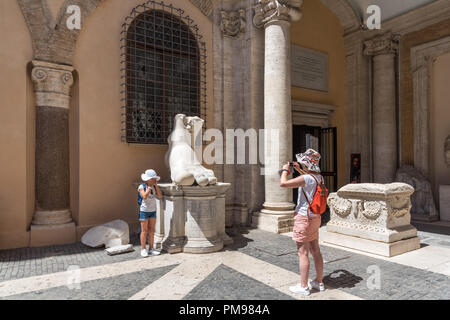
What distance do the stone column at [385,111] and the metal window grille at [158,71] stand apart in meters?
5.04

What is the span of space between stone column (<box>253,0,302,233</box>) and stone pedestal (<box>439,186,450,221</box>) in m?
3.83

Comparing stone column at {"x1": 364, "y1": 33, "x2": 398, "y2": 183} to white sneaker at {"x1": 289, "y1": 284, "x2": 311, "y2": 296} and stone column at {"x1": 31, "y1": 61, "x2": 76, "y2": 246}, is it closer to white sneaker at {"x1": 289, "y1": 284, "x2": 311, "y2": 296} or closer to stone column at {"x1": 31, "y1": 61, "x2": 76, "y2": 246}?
white sneaker at {"x1": 289, "y1": 284, "x2": 311, "y2": 296}

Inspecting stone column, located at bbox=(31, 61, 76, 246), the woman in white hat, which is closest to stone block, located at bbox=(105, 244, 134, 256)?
the woman in white hat

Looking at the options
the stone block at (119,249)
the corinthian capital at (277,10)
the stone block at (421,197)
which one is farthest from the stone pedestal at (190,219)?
the stone block at (421,197)

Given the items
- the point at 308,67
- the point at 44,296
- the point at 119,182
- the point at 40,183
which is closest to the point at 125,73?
the point at 119,182

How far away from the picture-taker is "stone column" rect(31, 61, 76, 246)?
5.12m

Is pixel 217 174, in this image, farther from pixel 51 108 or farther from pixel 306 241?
pixel 306 241

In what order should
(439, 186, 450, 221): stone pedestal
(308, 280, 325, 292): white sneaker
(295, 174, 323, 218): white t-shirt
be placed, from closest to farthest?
1. (295, 174, 323, 218): white t-shirt
2. (308, 280, 325, 292): white sneaker
3. (439, 186, 450, 221): stone pedestal

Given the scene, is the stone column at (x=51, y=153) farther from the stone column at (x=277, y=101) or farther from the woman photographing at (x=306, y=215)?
the woman photographing at (x=306, y=215)

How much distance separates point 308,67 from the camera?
354 inches

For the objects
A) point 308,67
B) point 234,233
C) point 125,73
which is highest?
point 308,67

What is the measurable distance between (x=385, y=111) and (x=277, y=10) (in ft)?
14.5

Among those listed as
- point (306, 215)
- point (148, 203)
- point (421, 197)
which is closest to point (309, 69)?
point (421, 197)
